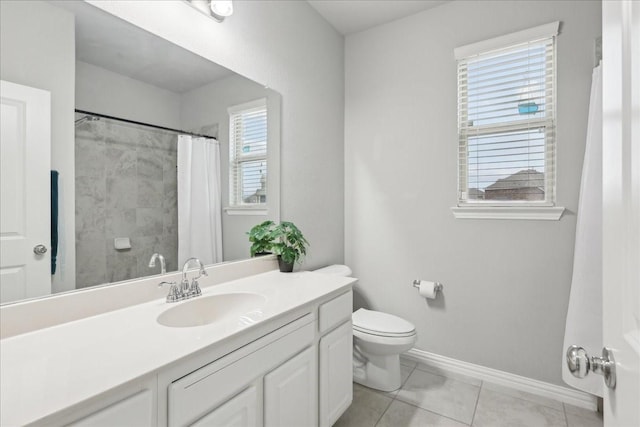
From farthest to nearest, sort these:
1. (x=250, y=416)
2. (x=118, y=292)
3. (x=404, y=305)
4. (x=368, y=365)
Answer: (x=404, y=305)
(x=368, y=365)
(x=118, y=292)
(x=250, y=416)

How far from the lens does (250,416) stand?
1.08 meters

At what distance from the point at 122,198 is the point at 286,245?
0.92 metres

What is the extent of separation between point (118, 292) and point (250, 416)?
680 millimetres

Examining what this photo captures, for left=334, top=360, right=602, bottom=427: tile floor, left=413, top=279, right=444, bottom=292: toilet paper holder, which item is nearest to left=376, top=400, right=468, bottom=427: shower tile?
left=334, top=360, right=602, bottom=427: tile floor

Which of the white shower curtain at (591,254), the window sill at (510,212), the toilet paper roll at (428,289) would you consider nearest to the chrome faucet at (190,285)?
the toilet paper roll at (428,289)

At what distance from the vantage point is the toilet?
2.03m

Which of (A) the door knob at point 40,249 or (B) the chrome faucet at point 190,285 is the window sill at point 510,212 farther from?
(A) the door knob at point 40,249

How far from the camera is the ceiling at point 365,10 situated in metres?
2.36

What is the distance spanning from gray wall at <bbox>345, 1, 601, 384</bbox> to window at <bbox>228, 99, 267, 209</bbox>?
3.43 feet

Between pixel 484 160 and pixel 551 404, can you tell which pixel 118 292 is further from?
pixel 551 404

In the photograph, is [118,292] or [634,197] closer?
[634,197]

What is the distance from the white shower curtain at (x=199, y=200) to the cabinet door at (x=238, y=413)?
2.29 ft

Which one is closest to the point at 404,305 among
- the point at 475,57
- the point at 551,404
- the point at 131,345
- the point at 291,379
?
the point at 551,404

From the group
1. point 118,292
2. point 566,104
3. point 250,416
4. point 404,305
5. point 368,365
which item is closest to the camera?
point 250,416
